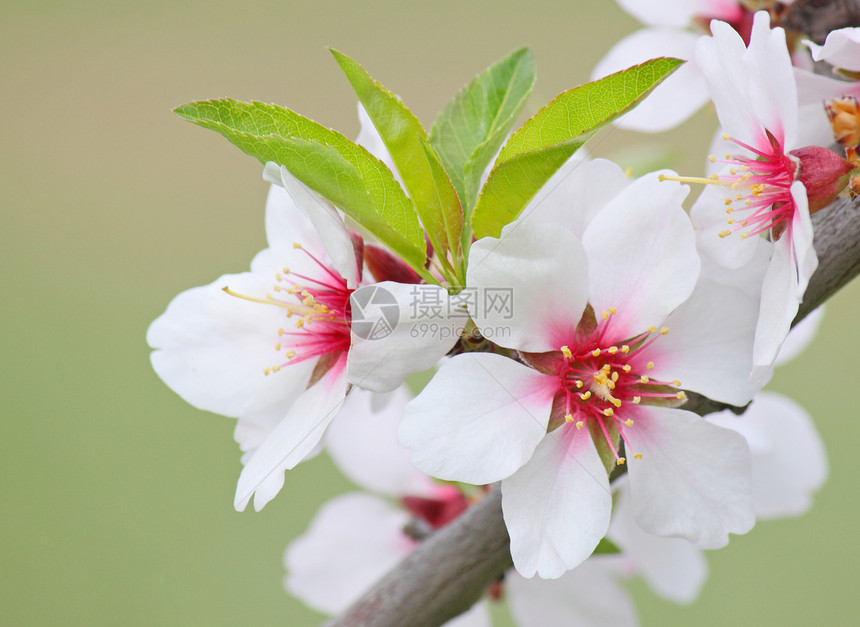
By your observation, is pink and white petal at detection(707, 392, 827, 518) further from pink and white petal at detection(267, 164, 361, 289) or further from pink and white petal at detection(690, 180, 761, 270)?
pink and white petal at detection(267, 164, 361, 289)

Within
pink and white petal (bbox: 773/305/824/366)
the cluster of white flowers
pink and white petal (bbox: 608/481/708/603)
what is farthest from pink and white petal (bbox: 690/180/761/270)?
pink and white petal (bbox: 608/481/708/603)

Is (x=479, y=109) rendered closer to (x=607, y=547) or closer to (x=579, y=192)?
(x=579, y=192)

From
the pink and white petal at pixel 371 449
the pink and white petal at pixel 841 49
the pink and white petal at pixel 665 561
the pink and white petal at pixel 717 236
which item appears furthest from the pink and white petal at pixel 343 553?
the pink and white petal at pixel 841 49

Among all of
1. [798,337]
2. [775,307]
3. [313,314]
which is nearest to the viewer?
[775,307]

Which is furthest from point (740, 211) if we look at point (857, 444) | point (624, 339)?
point (857, 444)

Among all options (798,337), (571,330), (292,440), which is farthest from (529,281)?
(798,337)

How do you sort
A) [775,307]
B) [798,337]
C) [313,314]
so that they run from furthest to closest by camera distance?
[798,337] → [313,314] → [775,307]
